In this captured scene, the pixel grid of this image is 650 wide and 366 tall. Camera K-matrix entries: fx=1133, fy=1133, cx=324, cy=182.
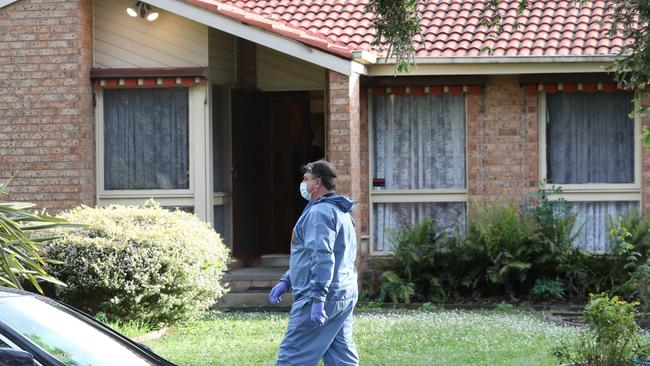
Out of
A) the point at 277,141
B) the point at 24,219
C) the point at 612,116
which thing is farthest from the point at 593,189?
the point at 24,219

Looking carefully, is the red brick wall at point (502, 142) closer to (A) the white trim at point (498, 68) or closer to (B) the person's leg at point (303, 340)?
(A) the white trim at point (498, 68)

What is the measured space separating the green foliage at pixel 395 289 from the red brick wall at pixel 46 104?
4280 mm

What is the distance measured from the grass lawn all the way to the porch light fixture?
4555 millimetres

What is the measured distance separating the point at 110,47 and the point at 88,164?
171 cm

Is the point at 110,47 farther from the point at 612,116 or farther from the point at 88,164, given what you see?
the point at 612,116

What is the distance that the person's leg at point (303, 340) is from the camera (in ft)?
25.8

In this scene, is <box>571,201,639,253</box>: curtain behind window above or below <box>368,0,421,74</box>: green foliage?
below

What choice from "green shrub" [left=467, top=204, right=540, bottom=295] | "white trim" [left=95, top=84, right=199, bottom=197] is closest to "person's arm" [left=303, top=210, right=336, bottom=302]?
"green shrub" [left=467, top=204, right=540, bottom=295]

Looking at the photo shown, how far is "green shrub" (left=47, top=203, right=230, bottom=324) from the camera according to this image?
457 inches

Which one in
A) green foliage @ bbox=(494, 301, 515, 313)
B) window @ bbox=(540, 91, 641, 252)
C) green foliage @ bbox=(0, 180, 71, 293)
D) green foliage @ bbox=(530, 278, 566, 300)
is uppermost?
window @ bbox=(540, 91, 641, 252)

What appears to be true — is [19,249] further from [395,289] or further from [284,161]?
[284,161]

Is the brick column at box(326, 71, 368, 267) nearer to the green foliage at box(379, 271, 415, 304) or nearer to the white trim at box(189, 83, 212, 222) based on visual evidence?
the green foliage at box(379, 271, 415, 304)

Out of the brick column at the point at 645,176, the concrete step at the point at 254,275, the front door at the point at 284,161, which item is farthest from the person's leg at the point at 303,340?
the front door at the point at 284,161

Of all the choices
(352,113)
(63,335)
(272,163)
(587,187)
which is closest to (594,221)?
(587,187)
